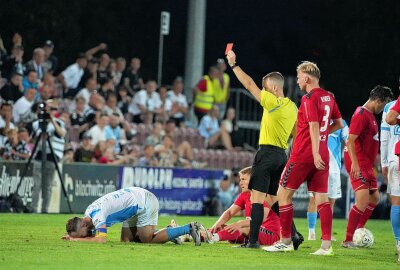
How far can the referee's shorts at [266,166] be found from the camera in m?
14.3

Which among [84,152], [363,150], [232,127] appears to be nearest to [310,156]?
[363,150]

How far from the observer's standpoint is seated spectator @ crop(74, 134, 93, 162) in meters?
24.6

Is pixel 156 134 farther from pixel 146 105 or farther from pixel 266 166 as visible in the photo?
pixel 266 166

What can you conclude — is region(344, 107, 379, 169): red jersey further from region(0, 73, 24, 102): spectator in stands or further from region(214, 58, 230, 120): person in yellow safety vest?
region(214, 58, 230, 120): person in yellow safety vest

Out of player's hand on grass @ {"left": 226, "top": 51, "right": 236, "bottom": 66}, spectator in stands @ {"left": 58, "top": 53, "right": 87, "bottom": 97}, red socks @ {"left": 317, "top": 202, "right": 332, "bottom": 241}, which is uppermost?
spectator in stands @ {"left": 58, "top": 53, "right": 87, "bottom": 97}

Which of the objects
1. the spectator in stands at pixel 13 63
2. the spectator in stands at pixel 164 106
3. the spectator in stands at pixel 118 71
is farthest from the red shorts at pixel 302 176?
the spectator in stands at pixel 118 71

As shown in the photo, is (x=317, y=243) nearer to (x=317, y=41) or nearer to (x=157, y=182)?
(x=157, y=182)

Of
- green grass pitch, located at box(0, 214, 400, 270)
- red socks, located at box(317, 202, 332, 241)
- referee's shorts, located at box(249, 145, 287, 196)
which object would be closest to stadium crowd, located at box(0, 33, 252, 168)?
green grass pitch, located at box(0, 214, 400, 270)

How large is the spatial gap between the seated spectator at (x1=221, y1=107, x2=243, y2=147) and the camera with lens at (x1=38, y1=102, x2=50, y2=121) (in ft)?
27.7

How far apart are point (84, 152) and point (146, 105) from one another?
4.30 metres

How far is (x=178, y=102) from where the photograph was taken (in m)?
29.9

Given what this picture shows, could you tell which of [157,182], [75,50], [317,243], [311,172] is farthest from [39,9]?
[311,172]

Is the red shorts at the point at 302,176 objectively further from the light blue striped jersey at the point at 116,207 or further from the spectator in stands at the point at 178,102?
the spectator in stands at the point at 178,102

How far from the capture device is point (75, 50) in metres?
37.5
